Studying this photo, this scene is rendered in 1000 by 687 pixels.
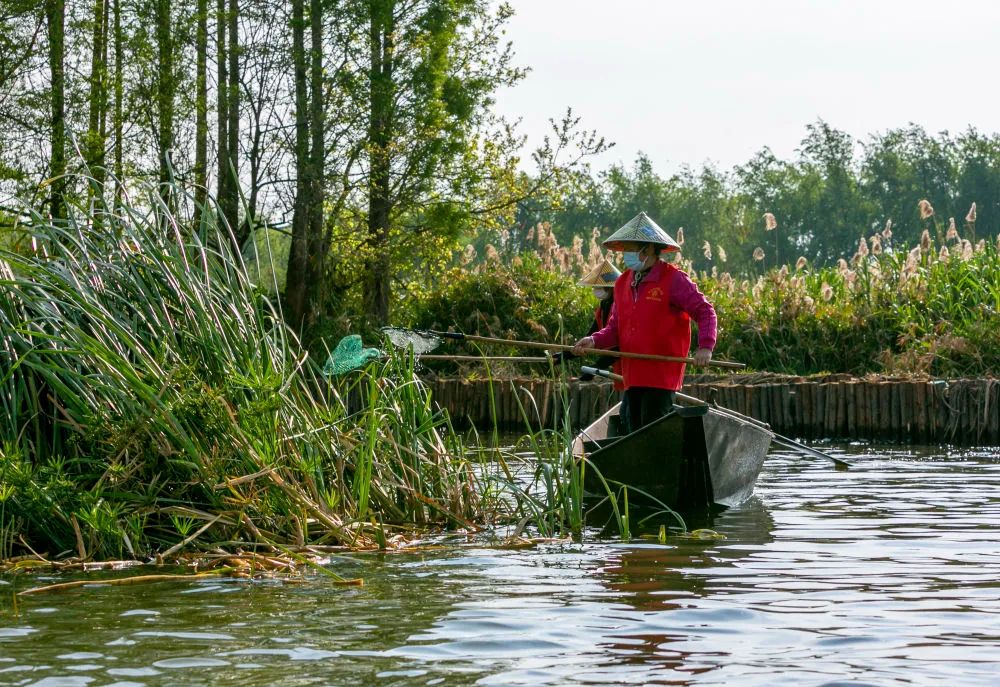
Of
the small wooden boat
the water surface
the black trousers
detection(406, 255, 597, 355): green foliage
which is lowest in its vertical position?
the water surface

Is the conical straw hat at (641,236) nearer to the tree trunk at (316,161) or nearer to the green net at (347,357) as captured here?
the green net at (347,357)

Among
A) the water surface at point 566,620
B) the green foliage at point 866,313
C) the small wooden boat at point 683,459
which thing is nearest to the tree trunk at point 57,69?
the green foliage at point 866,313

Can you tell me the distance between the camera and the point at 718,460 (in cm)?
903

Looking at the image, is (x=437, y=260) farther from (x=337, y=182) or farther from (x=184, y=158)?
(x=184, y=158)

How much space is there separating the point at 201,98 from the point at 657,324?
13325 mm

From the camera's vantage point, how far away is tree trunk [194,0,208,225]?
67.8 feet

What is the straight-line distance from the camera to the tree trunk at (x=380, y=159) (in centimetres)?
2034

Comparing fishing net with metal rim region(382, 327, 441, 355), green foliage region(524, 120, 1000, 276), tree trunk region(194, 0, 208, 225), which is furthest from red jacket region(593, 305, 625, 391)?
green foliage region(524, 120, 1000, 276)

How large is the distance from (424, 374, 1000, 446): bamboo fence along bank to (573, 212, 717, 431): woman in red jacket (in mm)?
4023

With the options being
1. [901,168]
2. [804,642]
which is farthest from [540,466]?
[901,168]

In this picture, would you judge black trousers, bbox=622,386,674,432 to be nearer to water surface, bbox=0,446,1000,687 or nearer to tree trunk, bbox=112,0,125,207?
water surface, bbox=0,446,1000,687

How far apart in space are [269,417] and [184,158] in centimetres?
1477

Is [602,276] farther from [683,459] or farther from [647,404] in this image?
[683,459]

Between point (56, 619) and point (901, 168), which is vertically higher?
point (901, 168)
